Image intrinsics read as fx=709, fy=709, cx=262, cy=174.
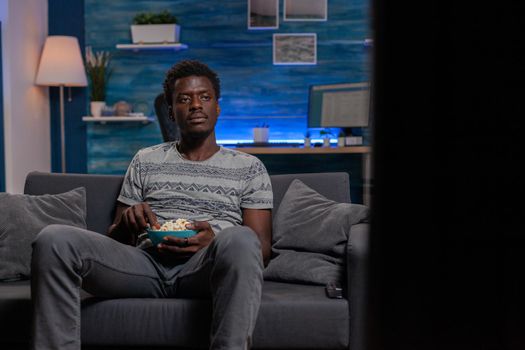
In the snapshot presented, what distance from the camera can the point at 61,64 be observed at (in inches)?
199

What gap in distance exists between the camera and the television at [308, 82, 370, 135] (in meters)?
4.84

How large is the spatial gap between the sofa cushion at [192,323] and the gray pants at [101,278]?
128 millimetres

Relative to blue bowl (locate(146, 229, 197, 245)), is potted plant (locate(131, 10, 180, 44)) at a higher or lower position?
higher

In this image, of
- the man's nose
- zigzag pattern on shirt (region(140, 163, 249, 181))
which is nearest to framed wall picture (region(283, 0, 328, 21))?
the man's nose

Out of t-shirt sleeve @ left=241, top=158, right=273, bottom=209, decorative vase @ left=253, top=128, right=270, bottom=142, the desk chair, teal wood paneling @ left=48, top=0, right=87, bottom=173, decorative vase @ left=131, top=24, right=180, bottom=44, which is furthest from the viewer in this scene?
teal wood paneling @ left=48, top=0, right=87, bottom=173

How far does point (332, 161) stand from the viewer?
525cm

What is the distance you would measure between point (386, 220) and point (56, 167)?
226 inches

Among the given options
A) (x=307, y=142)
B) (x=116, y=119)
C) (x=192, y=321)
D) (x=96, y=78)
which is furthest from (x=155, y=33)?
(x=192, y=321)

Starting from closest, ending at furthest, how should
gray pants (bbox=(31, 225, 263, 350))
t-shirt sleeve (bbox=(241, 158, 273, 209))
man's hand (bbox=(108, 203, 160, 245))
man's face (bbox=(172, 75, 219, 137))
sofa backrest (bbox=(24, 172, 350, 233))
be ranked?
1. gray pants (bbox=(31, 225, 263, 350))
2. man's hand (bbox=(108, 203, 160, 245))
3. t-shirt sleeve (bbox=(241, 158, 273, 209))
4. man's face (bbox=(172, 75, 219, 137))
5. sofa backrest (bbox=(24, 172, 350, 233))

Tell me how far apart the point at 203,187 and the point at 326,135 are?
293cm

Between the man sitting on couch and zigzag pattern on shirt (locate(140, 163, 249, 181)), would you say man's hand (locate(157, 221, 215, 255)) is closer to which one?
the man sitting on couch

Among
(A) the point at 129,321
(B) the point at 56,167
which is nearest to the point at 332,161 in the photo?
(B) the point at 56,167

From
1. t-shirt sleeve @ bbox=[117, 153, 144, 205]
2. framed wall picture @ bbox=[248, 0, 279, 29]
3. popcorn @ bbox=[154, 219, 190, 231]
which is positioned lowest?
popcorn @ bbox=[154, 219, 190, 231]

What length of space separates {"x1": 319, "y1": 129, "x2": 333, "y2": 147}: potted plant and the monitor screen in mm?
50
